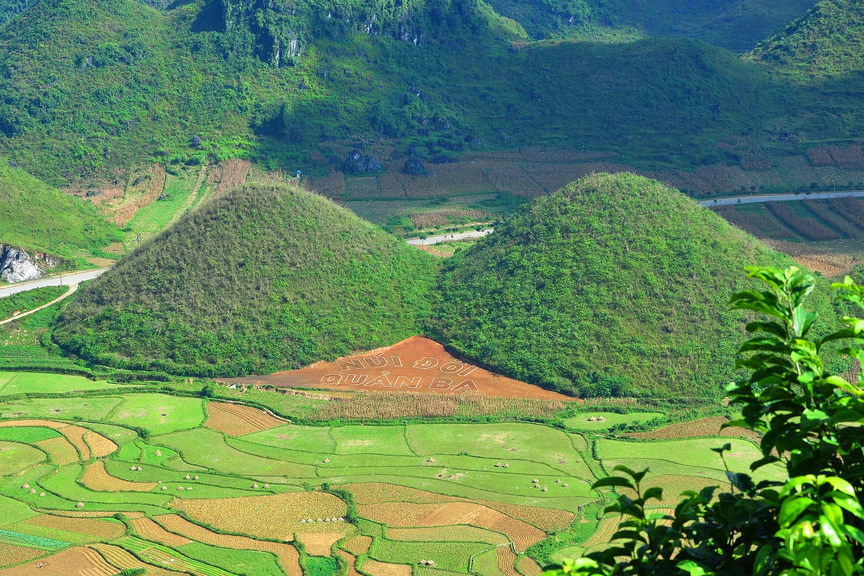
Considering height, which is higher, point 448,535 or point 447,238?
point 448,535

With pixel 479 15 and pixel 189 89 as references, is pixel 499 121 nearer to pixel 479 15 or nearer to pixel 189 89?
pixel 479 15

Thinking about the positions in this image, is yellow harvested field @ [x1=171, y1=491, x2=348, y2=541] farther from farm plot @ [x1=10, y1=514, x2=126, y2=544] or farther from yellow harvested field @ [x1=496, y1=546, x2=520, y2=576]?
yellow harvested field @ [x1=496, y1=546, x2=520, y2=576]

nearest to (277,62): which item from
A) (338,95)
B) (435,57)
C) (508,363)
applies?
(338,95)

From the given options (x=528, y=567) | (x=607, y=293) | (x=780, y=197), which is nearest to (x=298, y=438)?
(x=528, y=567)

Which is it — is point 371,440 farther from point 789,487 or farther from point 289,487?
point 789,487

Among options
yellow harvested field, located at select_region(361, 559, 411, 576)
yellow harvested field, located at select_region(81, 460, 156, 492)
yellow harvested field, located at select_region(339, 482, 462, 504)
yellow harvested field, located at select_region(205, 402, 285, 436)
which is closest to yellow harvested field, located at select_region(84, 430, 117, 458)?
yellow harvested field, located at select_region(81, 460, 156, 492)

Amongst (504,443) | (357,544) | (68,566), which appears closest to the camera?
(68,566)
